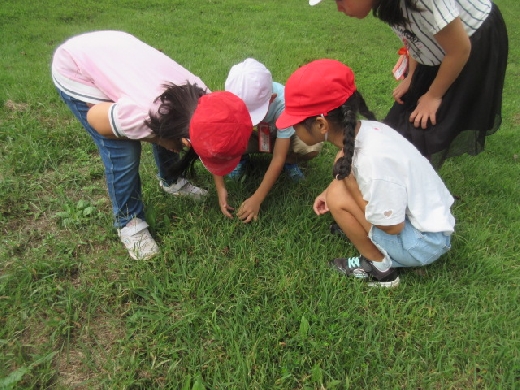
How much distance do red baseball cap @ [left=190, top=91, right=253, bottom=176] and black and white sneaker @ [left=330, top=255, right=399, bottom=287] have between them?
30.9 inches

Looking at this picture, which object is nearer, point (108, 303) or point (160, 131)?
point (160, 131)

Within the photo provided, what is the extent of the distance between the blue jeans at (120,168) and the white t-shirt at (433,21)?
138 cm

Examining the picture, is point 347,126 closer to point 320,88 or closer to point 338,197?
point 320,88

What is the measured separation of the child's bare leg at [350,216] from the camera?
189cm

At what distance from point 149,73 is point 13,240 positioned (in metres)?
1.14

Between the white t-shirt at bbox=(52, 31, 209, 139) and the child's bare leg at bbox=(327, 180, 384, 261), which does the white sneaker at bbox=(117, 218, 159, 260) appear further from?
the child's bare leg at bbox=(327, 180, 384, 261)

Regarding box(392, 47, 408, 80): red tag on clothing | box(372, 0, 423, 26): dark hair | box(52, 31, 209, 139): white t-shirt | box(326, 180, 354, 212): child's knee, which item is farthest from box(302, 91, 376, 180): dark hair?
box(392, 47, 408, 80): red tag on clothing

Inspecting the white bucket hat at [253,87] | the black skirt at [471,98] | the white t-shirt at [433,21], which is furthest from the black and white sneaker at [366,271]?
the white t-shirt at [433,21]

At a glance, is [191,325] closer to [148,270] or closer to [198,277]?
[198,277]

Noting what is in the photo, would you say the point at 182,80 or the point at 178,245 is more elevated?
the point at 182,80

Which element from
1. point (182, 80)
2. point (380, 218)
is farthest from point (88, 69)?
point (380, 218)

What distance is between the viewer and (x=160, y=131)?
176 cm

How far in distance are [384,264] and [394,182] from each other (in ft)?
1.57

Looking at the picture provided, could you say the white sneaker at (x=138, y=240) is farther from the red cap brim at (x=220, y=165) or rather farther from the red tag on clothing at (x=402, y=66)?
the red tag on clothing at (x=402, y=66)
